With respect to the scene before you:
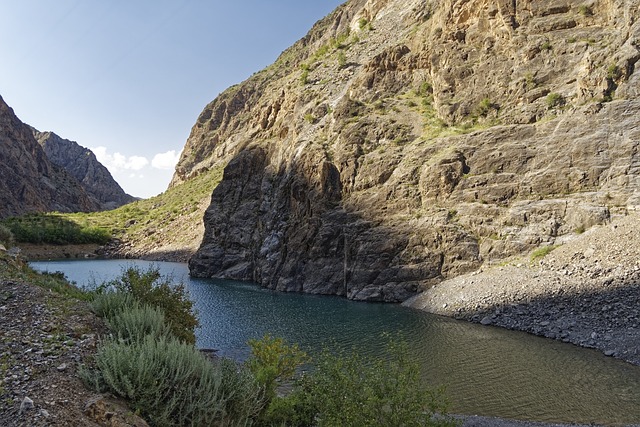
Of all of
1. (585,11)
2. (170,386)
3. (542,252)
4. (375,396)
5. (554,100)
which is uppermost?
(585,11)

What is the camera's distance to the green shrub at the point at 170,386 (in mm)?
7594

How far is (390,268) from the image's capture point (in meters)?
42.8

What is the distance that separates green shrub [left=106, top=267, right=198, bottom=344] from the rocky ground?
→ 406cm

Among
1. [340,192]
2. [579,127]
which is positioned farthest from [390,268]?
[579,127]

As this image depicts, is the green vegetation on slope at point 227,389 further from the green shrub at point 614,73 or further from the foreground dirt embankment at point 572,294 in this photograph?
the green shrub at point 614,73

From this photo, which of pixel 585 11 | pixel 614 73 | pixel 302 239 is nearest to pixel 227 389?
pixel 302 239

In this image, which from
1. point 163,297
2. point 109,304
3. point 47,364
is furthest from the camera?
point 163,297

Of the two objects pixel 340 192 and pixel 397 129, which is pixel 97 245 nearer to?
pixel 340 192

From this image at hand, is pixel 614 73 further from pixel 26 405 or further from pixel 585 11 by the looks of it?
pixel 26 405

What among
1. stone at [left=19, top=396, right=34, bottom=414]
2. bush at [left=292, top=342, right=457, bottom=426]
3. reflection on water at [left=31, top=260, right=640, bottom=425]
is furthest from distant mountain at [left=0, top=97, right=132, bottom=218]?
bush at [left=292, top=342, right=457, bottom=426]

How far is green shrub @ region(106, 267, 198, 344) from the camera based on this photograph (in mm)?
14781

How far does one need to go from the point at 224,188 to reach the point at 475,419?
64.0 metres

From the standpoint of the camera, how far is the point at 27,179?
5581 inches

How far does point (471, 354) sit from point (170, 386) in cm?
1959
